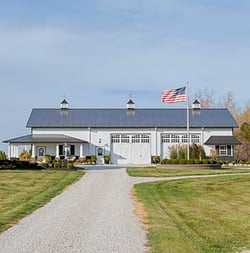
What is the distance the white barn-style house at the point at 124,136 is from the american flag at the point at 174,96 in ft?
33.1

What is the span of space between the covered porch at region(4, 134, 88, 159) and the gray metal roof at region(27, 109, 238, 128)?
1775mm

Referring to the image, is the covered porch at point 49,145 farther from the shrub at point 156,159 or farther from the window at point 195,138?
the window at point 195,138

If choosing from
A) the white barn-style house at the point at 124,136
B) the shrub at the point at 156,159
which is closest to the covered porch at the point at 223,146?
the white barn-style house at the point at 124,136

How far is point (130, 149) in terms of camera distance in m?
44.0

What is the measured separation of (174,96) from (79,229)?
25.9 meters

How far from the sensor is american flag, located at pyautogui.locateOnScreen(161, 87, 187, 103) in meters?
33.4

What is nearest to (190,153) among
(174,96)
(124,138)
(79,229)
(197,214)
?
(174,96)

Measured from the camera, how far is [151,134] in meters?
44.3

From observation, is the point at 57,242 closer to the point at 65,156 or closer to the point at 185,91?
the point at 185,91

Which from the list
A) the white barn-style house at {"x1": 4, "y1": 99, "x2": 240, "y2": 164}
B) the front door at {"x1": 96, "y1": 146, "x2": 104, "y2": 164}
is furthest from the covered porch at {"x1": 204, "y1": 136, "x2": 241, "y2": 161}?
the front door at {"x1": 96, "y1": 146, "x2": 104, "y2": 164}

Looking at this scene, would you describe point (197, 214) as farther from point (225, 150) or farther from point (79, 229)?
point (225, 150)

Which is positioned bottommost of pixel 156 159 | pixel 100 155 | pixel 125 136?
pixel 156 159

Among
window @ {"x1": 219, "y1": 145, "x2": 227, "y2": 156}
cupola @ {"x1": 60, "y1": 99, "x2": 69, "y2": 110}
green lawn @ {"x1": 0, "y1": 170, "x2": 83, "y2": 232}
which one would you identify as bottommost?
green lawn @ {"x1": 0, "y1": 170, "x2": 83, "y2": 232}

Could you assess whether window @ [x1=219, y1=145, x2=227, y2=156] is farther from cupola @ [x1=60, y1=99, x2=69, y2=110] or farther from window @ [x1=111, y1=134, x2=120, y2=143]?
cupola @ [x1=60, y1=99, x2=69, y2=110]
